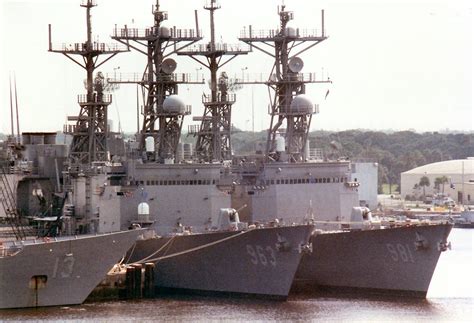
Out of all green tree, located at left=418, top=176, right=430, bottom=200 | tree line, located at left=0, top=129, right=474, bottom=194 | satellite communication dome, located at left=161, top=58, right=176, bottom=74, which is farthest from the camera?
tree line, located at left=0, top=129, right=474, bottom=194

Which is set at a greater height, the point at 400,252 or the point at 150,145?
the point at 150,145

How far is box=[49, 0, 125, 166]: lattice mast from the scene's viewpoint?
56.5 meters

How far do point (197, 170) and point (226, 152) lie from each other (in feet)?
20.3

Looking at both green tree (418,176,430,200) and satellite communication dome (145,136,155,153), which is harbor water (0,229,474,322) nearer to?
satellite communication dome (145,136,155,153)

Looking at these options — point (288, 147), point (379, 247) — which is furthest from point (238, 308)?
point (288, 147)

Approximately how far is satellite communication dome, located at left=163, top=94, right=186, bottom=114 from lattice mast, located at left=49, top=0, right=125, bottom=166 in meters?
2.32

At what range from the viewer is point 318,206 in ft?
178

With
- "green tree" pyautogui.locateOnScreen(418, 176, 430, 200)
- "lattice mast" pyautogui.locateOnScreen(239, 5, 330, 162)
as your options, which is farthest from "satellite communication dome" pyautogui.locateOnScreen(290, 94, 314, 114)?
"green tree" pyautogui.locateOnScreen(418, 176, 430, 200)

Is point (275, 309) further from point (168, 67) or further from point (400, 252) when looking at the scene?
point (168, 67)

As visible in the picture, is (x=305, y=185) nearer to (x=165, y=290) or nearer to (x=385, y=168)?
(x=165, y=290)

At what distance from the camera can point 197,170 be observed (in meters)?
52.8

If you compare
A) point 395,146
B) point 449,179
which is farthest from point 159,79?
point 395,146

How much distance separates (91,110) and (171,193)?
5777 mm

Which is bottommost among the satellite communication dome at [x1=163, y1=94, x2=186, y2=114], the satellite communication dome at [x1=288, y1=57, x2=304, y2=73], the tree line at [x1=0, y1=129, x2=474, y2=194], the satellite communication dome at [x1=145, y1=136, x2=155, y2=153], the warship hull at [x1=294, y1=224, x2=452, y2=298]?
the warship hull at [x1=294, y1=224, x2=452, y2=298]
